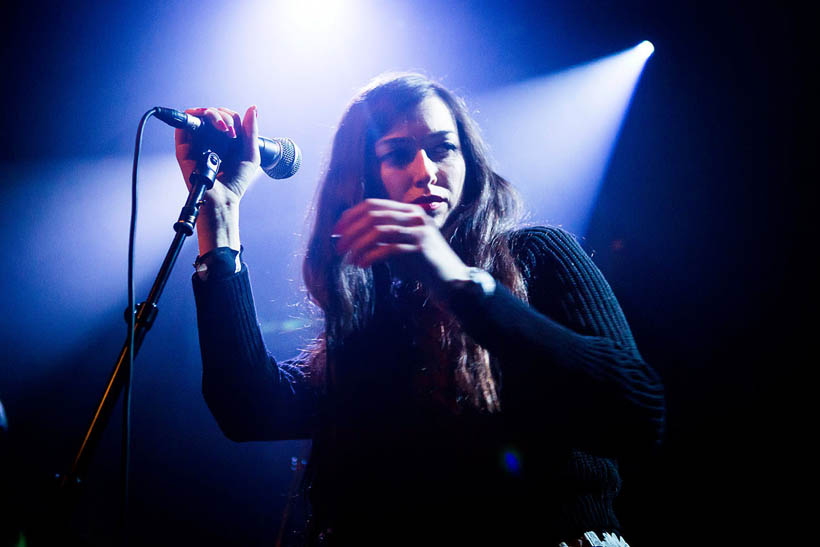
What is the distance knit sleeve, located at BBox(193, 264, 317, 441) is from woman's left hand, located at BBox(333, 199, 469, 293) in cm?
53

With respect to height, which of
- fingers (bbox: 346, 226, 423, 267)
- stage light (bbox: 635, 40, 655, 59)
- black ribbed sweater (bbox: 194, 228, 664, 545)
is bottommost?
black ribbed sweater (bbox: 194, 228, 664, 545)

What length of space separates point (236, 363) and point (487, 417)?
0.64 metres

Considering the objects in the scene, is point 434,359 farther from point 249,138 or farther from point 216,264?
point 249,138

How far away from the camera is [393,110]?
1392 millimetres

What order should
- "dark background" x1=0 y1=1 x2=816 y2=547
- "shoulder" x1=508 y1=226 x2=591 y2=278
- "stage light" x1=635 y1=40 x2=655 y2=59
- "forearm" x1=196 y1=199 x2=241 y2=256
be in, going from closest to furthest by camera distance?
"shoulder" x1=508 y1=226 x2=591 y2=278 → "forearm" x1=196 y1=199 x2=241 y2=256 → "dark background" x1=0 y1=1 x2=816 y2=547 → "stage light" x1=635 y1=40 x2=655 y2=59

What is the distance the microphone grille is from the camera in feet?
3.97

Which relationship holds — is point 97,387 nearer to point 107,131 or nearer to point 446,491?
point 107,131

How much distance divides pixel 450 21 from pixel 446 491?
2401mm

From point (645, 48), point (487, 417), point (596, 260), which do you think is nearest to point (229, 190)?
point (487, 417)

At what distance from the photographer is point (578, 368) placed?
0.72 m

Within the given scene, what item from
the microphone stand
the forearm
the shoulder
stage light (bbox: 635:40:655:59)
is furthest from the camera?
stage light (bbox: 635:40:655:59)

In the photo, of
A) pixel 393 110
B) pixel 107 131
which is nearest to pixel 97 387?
pixel 107 131

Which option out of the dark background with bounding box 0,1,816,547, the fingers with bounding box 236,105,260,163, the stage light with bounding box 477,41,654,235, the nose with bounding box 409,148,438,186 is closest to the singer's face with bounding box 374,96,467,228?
the nose with bounding box 409,148,438,186

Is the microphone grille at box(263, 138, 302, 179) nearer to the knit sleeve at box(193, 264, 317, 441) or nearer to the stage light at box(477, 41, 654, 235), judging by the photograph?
the knit sleeve at box(193, 264, 317, 441)
